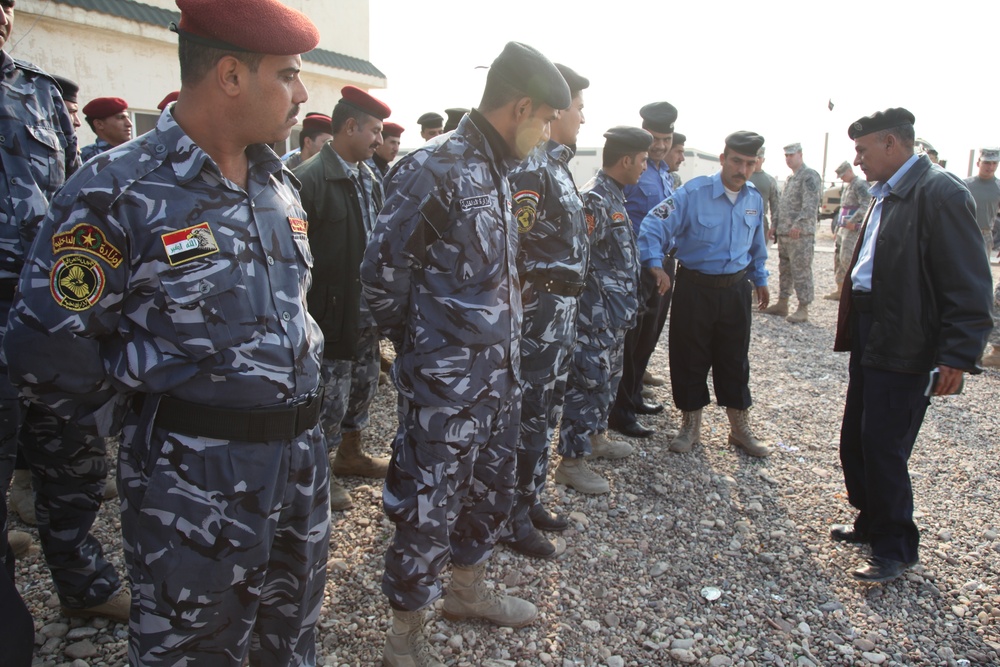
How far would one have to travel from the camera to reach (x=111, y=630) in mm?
2656

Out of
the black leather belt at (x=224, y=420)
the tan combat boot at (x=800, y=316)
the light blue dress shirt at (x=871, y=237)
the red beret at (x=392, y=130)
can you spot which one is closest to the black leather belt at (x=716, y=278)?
the light blue dress shirt at (x=871, y=237)

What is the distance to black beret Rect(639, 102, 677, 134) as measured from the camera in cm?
566

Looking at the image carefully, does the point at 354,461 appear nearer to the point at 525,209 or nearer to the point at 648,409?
the point at 525,209

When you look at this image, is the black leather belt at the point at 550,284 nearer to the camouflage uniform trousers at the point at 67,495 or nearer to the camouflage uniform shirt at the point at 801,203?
the camouflage uniform trousers at the point at 67,495

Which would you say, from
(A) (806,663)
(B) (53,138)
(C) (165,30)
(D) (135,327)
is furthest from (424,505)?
(C) (165,30)

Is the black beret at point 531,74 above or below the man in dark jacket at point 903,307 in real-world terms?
above

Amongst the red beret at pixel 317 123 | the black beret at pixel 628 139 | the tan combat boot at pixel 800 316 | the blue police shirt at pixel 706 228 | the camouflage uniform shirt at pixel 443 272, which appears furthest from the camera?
the tan combat boot at pixel 800 316

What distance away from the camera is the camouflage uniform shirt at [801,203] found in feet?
30.8

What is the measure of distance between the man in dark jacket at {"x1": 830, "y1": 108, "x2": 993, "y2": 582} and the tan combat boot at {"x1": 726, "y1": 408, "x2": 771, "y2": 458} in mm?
1316

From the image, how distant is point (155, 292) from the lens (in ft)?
5.08

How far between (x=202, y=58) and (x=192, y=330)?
65 cm

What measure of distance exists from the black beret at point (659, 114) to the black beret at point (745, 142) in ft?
3.74

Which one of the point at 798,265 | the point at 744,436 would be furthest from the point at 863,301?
the point at 798,265

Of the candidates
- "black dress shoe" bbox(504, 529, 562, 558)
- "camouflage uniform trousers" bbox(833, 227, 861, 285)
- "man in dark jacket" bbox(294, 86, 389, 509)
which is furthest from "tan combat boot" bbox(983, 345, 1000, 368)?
"man in dark jacket" bbox(294, 86, 389, 509)
